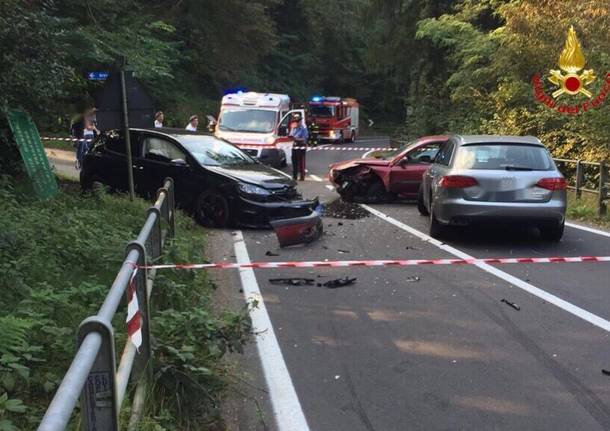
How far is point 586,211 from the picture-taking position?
13.0 m

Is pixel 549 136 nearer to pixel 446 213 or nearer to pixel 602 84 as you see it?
pixel 602 84

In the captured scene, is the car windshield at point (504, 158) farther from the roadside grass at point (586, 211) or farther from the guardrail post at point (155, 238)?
the guardrail post at point (155, 238)

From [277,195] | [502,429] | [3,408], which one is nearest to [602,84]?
[277,195]

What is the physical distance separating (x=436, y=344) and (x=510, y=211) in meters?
4.40

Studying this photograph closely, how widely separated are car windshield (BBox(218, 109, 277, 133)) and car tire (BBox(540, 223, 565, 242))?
13243mm

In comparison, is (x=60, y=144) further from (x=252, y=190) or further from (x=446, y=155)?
(x=446, y=155)

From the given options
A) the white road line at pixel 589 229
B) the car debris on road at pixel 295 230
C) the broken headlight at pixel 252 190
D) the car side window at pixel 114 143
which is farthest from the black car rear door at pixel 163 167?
the white road line at pixel 589 229

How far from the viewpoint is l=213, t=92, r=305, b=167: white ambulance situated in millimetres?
21125

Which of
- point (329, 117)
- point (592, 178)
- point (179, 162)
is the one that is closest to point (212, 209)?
point (179, 162)

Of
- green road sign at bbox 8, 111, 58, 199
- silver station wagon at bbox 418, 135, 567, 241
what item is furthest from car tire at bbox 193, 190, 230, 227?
silver station wagon at bbox 418, 135, 567, 241

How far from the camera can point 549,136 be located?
1717cm

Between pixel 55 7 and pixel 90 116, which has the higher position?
pixel 55 7

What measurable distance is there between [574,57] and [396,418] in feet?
49.3

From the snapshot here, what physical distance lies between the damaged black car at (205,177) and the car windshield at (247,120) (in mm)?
9512
